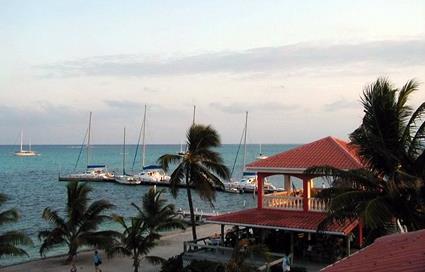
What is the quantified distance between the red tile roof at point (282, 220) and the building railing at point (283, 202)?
0.22 m

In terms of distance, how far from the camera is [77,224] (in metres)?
27.6

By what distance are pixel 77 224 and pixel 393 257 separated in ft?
66.5

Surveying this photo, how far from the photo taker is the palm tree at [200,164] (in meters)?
27.8

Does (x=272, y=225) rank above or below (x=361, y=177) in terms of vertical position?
below

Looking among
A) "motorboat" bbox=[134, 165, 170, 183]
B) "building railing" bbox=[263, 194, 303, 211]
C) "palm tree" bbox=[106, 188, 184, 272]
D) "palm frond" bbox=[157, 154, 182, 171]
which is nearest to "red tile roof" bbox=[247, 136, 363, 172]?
"building railing" bbox=[263, 194, 303, 211]

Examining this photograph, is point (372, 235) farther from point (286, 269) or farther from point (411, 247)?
point (411, 247)

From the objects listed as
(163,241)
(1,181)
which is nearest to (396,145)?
(163,241)

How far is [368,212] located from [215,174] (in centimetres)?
1464

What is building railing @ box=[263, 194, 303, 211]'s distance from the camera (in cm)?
2506

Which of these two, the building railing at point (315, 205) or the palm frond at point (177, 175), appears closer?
the building railing at point (315, 205)

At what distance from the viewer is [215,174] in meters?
28.7

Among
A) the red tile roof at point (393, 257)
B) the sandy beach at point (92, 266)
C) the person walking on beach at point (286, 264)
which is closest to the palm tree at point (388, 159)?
the red tile roof at point (393, 257)

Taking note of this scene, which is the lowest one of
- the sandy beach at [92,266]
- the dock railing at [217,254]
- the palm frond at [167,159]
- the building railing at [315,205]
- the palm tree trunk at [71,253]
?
the sandy beach at [92,266]

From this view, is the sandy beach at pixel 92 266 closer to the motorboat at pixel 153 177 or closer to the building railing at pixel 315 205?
the building railing at pixel 315 205
